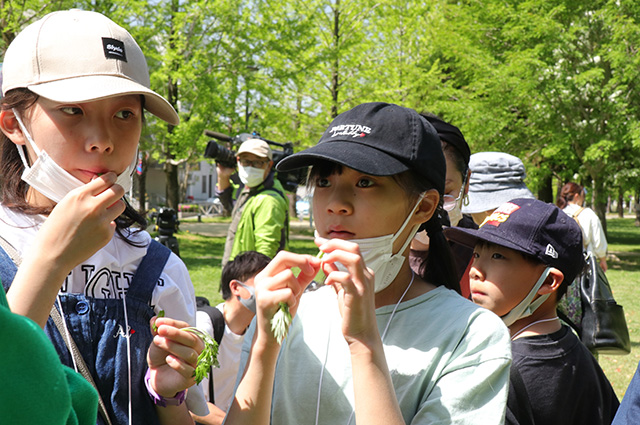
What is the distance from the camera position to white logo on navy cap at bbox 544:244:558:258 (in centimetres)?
257

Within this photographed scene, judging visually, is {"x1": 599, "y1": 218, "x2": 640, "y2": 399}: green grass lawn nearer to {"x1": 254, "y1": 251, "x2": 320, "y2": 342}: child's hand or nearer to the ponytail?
the ponytail

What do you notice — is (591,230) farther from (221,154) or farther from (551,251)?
(551,251)

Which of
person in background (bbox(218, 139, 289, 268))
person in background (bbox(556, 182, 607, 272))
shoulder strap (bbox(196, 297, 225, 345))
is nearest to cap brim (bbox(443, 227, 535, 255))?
shoulder strap (bbox(196, 297, 225, 345))

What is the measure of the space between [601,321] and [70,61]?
3.13m

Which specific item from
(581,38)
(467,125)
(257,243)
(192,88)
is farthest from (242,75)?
(257,243)

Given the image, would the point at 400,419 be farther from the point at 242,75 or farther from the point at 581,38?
the point at 581,38

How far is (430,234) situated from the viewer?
6.79 ft

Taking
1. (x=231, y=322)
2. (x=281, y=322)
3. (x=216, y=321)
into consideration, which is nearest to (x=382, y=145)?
(x=281, y=322)

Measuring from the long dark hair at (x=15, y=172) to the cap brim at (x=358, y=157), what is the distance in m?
0.62

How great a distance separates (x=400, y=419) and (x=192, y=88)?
52.0ft

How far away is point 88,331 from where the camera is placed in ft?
5.32

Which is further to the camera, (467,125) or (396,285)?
(467,125)

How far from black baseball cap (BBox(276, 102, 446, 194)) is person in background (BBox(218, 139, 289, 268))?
421 centimetres

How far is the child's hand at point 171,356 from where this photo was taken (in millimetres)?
1544
